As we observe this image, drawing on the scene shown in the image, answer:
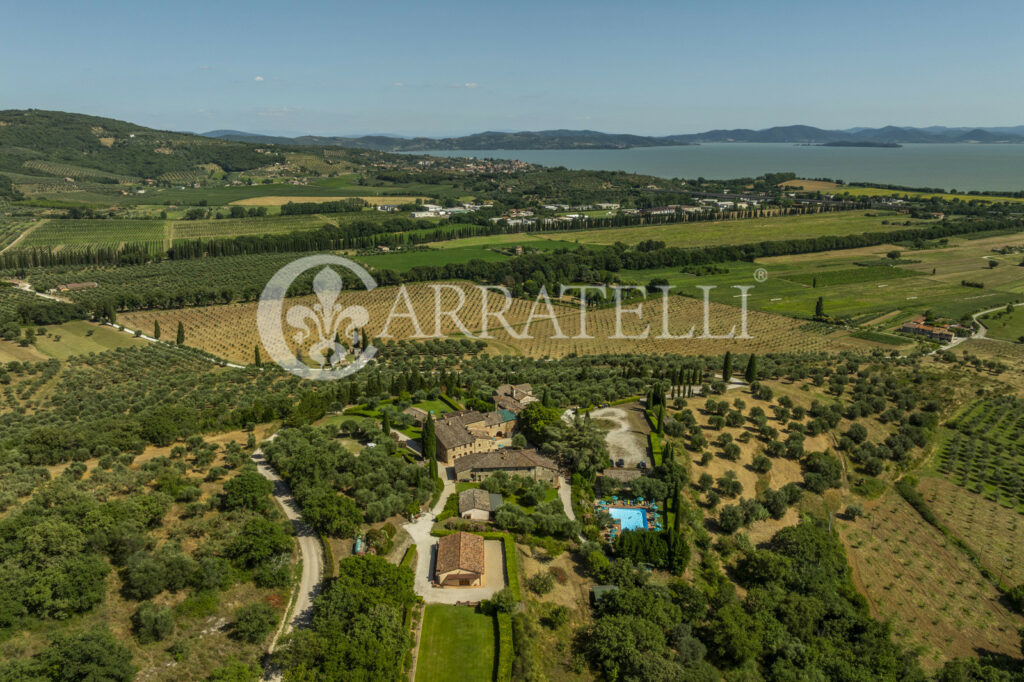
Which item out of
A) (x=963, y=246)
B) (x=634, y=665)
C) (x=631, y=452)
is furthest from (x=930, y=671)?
(x=963, y=246)

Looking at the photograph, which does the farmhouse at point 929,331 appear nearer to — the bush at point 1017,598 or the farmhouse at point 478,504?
the bush at point 1017,598

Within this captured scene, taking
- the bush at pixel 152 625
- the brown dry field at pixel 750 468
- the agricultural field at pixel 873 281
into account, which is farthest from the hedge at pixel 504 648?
the agricultural field at pixel 873 281

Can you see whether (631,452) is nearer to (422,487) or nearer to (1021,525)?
(422,487)

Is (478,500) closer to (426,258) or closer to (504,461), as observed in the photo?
(504,461)

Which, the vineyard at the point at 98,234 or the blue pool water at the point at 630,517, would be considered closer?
the blue pool water at the point at 630,517

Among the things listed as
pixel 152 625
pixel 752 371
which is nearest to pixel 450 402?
Result: pixel 752 371
